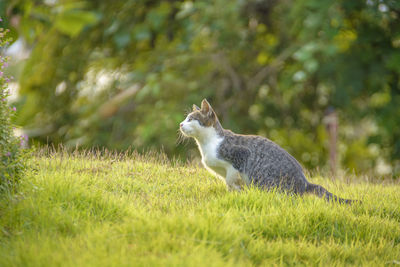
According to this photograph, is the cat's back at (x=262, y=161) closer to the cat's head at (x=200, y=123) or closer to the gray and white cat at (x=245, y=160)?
the gray and white cat at (x=245, y=160)

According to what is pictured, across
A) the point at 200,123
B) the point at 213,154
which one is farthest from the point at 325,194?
the point at 200,123

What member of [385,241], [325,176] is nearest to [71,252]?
[385,241]

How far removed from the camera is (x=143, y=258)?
270 cm

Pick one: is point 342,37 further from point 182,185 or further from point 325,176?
point 182,185

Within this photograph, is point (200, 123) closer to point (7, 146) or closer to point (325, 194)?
point (325, 194)

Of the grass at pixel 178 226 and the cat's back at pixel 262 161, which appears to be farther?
the cat's back at pixel 262 161

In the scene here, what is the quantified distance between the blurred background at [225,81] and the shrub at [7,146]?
3.17 m

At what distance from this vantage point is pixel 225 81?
27.3 ft

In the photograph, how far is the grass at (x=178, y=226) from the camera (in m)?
2.86

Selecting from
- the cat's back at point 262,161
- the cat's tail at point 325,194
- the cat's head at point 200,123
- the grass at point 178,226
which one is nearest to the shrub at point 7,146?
the grass at point 178,226

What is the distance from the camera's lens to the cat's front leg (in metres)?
4.58

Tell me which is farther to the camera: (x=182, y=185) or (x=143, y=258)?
(x=182, y=185)

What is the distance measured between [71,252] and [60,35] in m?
6.18

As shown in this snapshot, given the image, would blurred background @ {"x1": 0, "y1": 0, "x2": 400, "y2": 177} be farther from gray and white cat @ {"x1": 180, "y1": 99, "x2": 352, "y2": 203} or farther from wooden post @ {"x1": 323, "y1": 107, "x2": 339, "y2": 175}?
gray and white cat @ {"x1": 180, "y1": 99, "x2": 352, "y2": 203}
